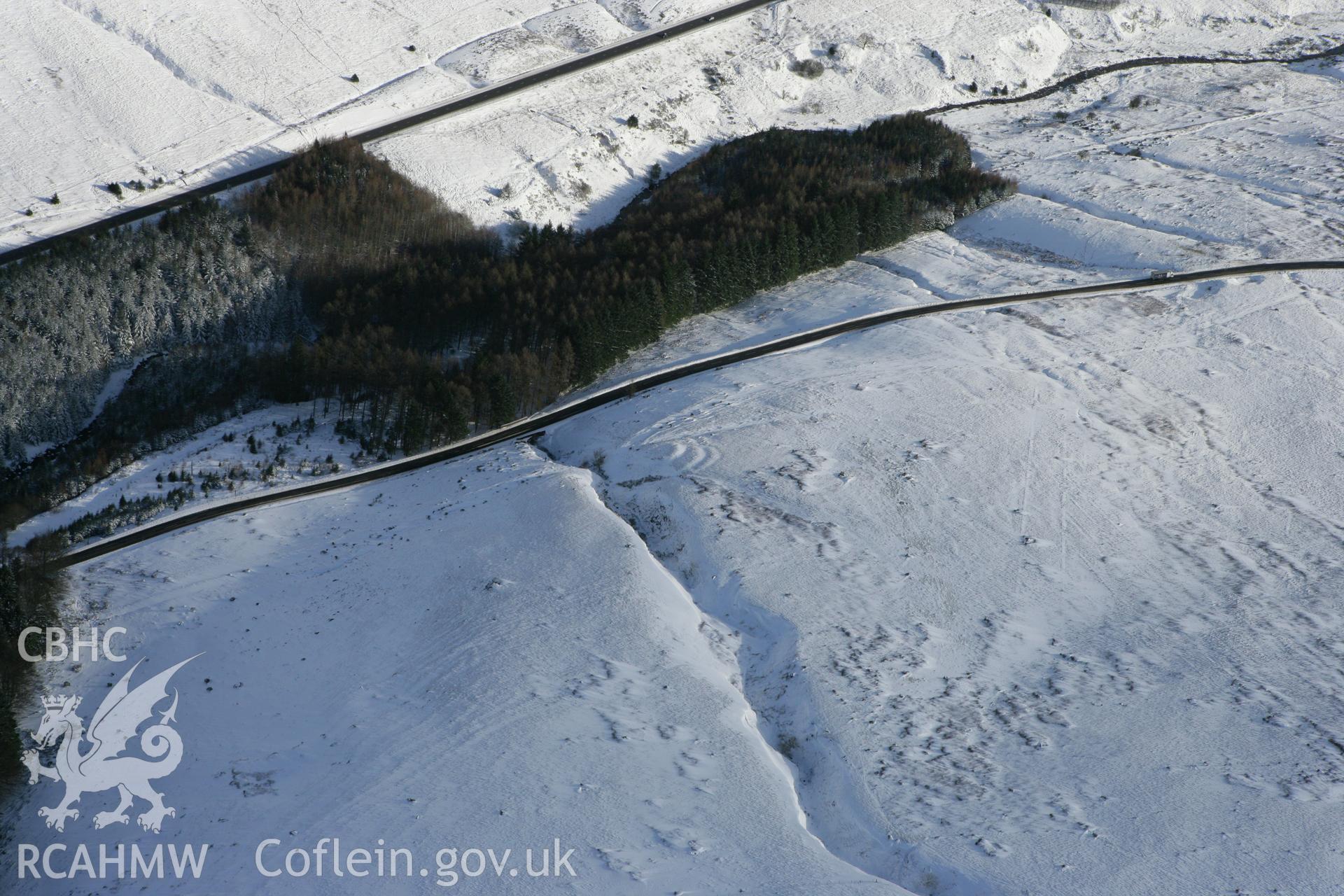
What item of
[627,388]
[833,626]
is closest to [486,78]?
[627,388]

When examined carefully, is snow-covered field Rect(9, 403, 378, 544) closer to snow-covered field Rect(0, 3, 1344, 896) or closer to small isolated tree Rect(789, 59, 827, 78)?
snow-covered field Rect(0, 3, 1344, 896)

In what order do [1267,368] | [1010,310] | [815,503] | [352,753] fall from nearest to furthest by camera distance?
[352,753] < [815,503] < [1267,368] < [1010,310]

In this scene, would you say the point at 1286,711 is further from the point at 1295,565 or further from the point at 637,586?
the point at 637,586

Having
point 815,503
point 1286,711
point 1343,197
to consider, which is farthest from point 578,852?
point 1343,197

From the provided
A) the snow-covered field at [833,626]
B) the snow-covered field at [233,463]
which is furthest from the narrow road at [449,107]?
the snow-covered field at [833,626]

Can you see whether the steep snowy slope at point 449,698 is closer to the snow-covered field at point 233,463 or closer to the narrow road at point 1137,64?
the snow-covered field at point 233,463
